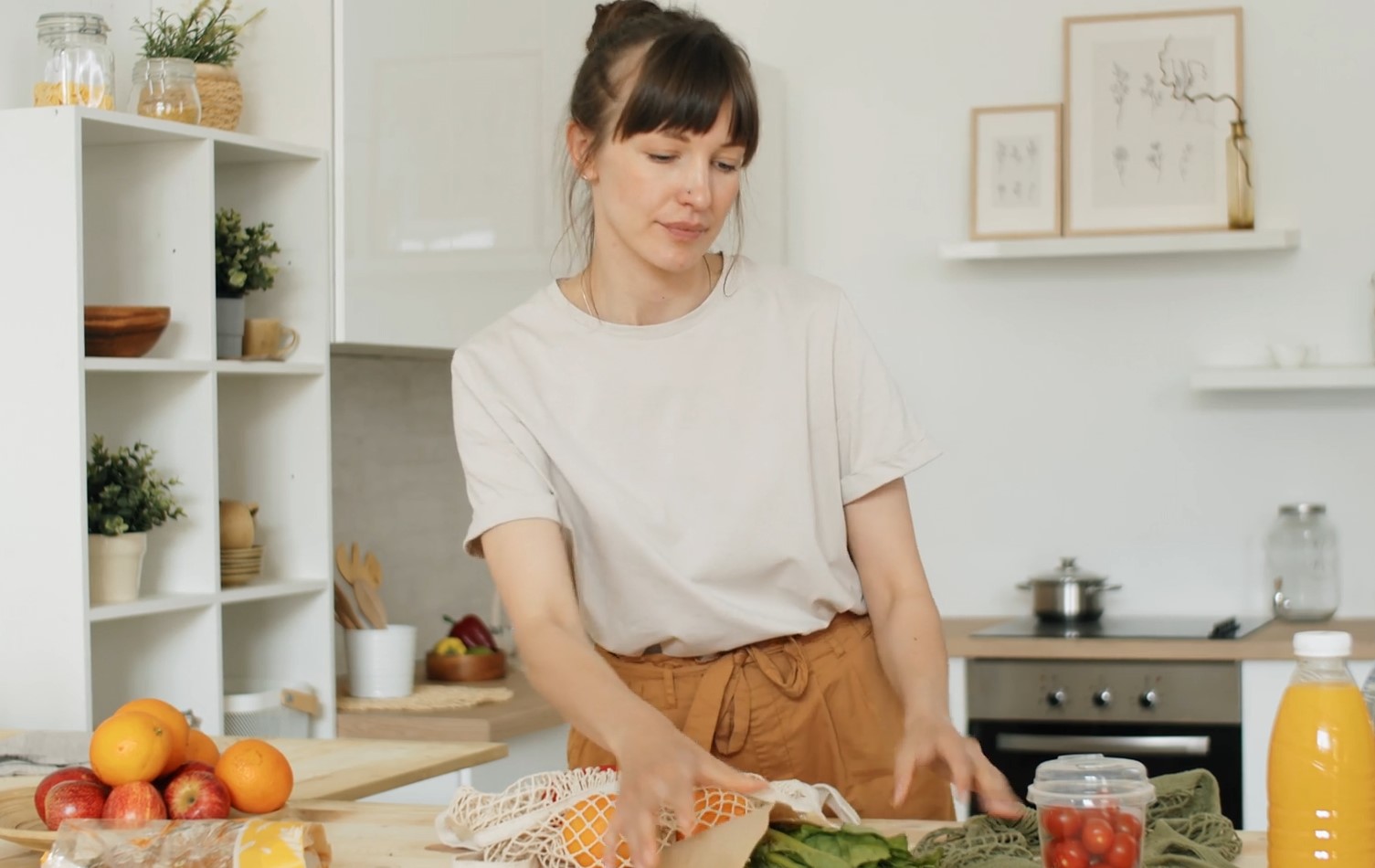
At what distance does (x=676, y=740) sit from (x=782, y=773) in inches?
19.7

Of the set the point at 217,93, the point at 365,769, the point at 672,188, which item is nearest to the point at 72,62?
the point at 217,93

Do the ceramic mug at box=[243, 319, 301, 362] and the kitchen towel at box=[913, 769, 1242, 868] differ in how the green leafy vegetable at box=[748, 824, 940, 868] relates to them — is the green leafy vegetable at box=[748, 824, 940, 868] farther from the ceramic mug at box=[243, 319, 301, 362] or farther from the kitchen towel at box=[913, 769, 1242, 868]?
the ceramic mug at box=[243, 319, 301, 362]

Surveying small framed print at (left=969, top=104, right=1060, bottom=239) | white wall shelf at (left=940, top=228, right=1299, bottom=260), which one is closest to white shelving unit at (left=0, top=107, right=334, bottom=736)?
white wall shelf at (left=940, top=228, right=1299, bottom=260)

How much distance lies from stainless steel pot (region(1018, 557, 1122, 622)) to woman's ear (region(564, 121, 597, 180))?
2.18 m

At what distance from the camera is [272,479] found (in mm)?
2799

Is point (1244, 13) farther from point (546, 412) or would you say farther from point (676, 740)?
point (676, 740)

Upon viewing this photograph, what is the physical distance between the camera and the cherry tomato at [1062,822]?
1103 mm

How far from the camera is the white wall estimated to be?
11.8ft

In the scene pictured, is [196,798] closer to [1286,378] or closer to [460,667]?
[460,667]

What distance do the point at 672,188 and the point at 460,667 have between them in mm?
1831

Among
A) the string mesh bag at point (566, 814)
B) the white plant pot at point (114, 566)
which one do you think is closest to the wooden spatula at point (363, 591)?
the white plant pot at point (114, 566)

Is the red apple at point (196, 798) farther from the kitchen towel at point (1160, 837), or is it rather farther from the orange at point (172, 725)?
the kitchen towel at point (1160, 837)

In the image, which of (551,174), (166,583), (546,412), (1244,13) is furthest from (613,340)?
(1244,13)

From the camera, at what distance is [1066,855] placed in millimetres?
1110
